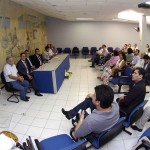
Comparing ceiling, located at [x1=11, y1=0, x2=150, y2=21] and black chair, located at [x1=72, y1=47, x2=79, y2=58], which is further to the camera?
black chair, located at [x1=72, y1=47, x2=79, y2=58]

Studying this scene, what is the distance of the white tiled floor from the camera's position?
3.33 metres

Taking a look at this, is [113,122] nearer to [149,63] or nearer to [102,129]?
[102,129]

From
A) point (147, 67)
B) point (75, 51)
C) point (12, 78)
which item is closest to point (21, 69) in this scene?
point (12, 78)

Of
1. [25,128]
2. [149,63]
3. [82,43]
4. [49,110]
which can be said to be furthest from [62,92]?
[82,43]

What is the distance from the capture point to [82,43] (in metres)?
13.1

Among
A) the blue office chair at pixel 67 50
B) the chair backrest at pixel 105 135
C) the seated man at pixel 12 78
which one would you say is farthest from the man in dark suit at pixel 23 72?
the blue office chair at pixel 67 50

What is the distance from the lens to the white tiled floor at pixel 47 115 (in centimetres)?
333

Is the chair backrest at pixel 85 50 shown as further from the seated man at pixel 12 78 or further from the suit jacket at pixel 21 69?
the seated man at pixel 12 78

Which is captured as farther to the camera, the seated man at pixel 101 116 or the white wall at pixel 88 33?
the white wall at pixel 88 33

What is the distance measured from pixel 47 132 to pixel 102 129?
1431 mm

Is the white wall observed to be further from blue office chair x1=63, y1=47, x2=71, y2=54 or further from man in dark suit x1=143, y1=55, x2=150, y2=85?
man in dark suit x1=143, y1=55, x2=150, y2=85

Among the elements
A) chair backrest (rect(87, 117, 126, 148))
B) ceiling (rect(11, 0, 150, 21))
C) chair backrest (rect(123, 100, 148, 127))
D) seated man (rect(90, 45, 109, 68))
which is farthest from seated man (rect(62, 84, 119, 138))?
seated man (rect(90, 45, 109, 68))

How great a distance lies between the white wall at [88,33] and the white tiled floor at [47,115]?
285 inches

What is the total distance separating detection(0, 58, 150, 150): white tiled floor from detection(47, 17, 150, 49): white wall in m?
7.23
